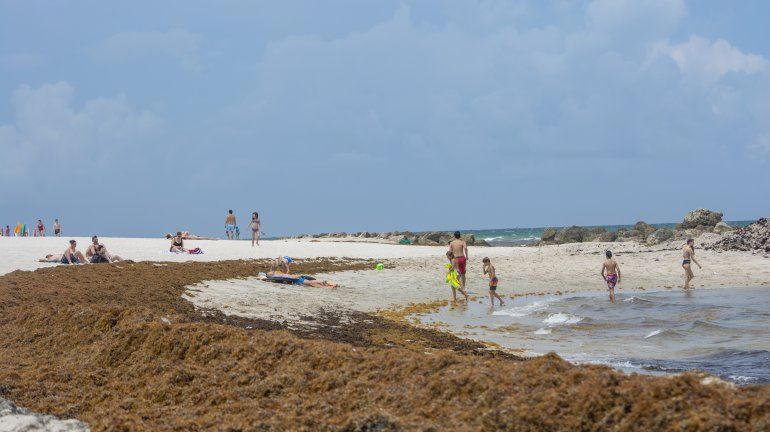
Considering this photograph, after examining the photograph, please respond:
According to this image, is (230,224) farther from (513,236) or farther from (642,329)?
(513,236)

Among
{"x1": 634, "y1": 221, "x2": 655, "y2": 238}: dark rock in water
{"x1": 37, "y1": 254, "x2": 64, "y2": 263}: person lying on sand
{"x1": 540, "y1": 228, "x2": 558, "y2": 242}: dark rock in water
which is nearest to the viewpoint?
{"x1": 37, "y1": 254, "x2": 64, "y2": 263}: person lying on sand

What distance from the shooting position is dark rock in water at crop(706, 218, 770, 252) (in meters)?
30.2

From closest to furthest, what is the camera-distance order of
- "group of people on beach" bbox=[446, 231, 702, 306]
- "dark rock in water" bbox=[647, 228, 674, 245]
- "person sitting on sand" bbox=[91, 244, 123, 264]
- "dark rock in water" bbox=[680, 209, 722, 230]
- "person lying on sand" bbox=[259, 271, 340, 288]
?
1. "group of people on beach" bbox=[446, 231, 702, 306]
2. "person lying on sand" bbox=[259, 271, 340, 288]
3. "person sitting on sand" bbox=[91, 244, 123, 264]
4. "dark rock in water" bbox=[647, 228, 674, 245]
5. "dark rock in water" bbox=[680, 209, 722, 230]

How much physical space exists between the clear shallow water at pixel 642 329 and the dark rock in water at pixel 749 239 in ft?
33.9

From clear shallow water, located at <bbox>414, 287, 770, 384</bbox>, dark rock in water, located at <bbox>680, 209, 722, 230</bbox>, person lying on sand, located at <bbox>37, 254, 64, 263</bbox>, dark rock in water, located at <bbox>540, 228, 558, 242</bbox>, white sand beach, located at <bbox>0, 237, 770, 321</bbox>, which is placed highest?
dark rock in water, located at <bbox>680, 209, 722, 230</bbox>

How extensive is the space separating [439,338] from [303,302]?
17.2 feet

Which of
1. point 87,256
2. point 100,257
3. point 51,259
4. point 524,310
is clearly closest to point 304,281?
point 524,310

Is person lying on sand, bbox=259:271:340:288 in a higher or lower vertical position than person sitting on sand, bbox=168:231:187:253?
lower

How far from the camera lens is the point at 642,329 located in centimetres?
1452

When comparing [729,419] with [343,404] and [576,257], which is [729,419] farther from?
[576,257]

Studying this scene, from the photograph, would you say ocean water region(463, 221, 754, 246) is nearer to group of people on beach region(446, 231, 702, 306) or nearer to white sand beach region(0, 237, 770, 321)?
white sand beach region(0, 237, 770, 321)

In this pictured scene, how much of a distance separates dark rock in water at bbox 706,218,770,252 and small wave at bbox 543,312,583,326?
18.2m

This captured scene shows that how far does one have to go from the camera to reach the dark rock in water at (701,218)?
4653 cm

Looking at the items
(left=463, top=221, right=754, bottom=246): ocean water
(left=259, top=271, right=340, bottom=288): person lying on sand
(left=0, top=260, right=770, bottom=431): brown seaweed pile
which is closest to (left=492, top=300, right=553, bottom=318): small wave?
(left=259, top=271, right=340, bottom=288): person lying on sand
